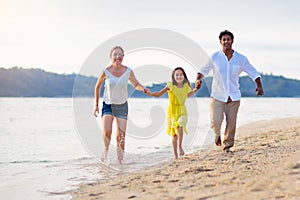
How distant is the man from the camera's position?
22.8 feet

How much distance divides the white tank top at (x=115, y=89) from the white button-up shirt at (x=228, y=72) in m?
1.47

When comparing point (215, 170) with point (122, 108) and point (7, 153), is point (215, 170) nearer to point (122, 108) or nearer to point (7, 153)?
point (122, 108)

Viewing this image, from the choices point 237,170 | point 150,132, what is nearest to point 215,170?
point 237,170

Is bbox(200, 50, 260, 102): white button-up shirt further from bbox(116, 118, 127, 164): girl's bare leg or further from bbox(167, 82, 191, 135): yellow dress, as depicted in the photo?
bbox(116, 118, 127, 164): girl's bare leg

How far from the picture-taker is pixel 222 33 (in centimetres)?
699

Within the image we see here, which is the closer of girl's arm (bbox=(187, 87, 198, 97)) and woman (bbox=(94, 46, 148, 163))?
woman (bbox=(94, 46, 148, 163))

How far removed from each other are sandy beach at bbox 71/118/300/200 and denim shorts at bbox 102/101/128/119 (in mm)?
1332

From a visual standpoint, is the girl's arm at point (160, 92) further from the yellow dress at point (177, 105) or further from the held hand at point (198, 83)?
the held hand at point (198, 83)

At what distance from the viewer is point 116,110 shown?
7535mm

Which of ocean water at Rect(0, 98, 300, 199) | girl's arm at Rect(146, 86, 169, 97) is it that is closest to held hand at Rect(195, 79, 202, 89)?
girl's arm at Rect(146, 86, 169, 97)

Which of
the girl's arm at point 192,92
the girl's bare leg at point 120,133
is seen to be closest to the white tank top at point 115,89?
the girl's bare leg at point 120,133

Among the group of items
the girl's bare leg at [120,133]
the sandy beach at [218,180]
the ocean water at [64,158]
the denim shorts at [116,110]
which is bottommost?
the ocean water at [64,158]

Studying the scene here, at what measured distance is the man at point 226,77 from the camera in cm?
694

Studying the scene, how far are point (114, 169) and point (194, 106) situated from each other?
2426 millimetres
